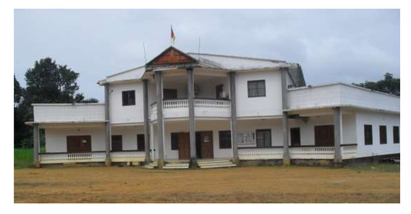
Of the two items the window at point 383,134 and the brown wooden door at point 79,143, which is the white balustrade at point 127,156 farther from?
the window at point 383,134

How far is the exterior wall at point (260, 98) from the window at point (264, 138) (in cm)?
196

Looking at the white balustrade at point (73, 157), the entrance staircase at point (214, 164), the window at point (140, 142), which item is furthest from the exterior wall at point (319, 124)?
the white balustrade at point (73, 157)

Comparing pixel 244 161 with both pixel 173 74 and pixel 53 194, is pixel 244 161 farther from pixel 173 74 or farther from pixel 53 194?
→ pixel 53 194

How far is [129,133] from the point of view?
2786cm

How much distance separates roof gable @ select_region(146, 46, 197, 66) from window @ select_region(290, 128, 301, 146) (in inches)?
296

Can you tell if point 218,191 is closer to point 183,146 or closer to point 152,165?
point 152,165

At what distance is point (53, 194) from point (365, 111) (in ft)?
57.8

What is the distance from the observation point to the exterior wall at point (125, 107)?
2619 cm

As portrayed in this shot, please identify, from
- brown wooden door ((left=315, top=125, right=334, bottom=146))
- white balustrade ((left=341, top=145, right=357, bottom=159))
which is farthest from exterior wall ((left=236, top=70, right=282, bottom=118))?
white balustrade ((left=341, top=145, right=357, bottom=159))

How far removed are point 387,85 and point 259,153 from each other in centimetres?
3560

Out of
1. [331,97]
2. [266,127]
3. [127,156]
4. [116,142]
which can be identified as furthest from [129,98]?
[331,97]

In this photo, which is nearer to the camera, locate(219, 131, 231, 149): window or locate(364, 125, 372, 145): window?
locate(364, 125, 372, 145): window

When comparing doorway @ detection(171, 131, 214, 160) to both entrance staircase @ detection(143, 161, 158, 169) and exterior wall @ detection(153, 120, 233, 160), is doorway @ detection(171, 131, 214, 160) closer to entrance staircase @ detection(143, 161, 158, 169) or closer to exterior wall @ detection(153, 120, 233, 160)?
exterior wall @ detection(153, 120, 233, 160)

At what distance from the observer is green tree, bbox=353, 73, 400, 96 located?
173ft
